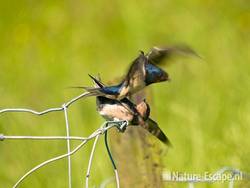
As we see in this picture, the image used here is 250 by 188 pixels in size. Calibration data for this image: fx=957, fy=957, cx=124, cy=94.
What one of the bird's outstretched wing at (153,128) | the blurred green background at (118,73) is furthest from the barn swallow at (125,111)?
the blurred green background at (118,73)

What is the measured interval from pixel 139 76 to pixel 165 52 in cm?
8

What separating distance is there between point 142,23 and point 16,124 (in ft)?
4.70

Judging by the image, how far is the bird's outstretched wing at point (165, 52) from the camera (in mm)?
1362

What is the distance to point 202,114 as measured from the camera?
253 centimetres

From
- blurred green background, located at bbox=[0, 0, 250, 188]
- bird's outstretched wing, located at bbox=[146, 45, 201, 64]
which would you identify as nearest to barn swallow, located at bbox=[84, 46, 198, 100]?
bird's outstretched wing, located at bbox=[146, 45, 201, 64]

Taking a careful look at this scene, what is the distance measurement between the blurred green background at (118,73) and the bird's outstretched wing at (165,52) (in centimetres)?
34

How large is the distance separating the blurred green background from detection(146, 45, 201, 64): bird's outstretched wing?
0.34 meters

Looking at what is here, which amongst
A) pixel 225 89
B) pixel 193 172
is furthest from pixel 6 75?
pixel 193 172

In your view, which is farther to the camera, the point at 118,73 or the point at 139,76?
the point at 118,73

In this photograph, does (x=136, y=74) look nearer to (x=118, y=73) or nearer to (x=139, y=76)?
(x=139, y=76)

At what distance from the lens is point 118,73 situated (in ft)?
11.0

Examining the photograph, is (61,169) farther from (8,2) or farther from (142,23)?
(8,2)

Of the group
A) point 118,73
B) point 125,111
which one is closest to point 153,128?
point 125,111

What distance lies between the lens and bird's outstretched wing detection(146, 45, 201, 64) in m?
Answer: 1.36
